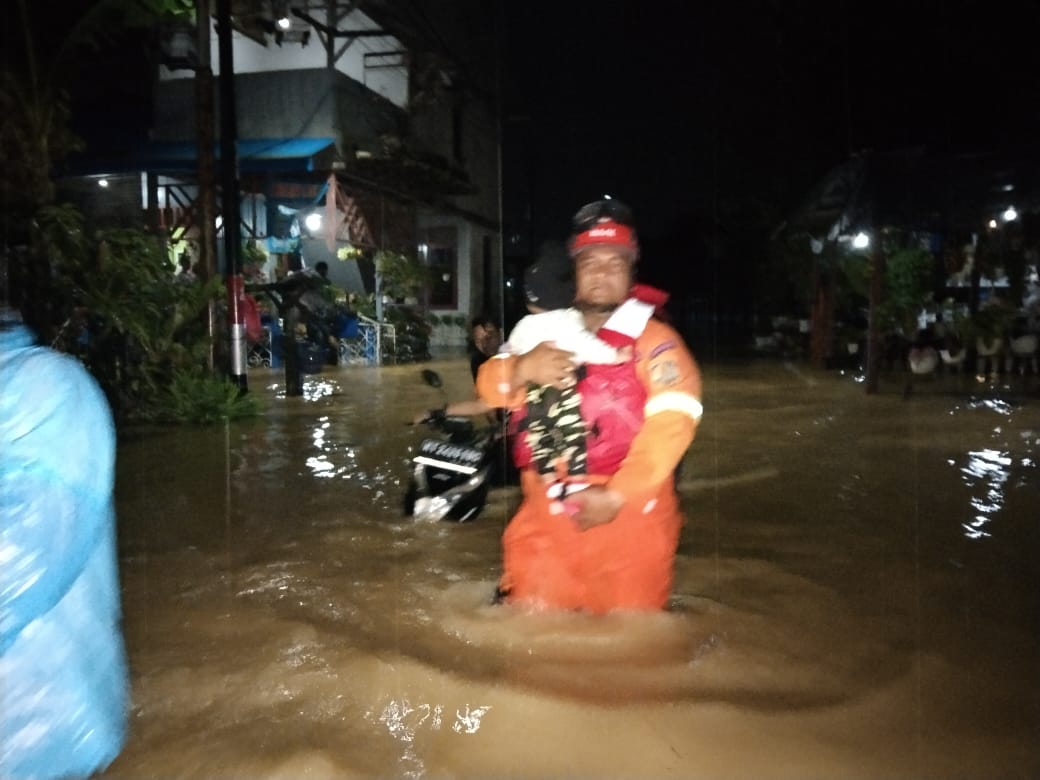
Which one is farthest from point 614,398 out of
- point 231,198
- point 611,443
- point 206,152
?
point 206,152

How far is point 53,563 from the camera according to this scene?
2.22 m

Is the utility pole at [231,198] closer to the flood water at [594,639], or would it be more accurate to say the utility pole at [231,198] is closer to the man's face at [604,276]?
the flood water at [594,639]

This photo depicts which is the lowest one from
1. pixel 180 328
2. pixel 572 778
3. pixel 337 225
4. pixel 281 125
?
pixel 572 778

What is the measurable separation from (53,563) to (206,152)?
10531mm

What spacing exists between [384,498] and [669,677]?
3672 millimetres

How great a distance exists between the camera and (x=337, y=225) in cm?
1705

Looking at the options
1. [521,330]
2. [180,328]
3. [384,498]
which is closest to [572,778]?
[521,330]

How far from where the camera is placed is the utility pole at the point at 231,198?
1105cm

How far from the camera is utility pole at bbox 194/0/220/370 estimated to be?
37.8 ft

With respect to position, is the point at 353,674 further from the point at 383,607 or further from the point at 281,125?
the point at 281,125

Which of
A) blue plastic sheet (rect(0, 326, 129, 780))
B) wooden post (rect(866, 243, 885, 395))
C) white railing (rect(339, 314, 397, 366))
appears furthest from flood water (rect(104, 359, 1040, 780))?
white railing (rect(339, 314, 397, 366))

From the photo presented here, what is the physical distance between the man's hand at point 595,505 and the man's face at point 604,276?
67cm

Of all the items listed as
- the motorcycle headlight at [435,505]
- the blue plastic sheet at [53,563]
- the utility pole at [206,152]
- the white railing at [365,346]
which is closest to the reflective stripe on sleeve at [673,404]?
the blue plastic sheet at [53,563]

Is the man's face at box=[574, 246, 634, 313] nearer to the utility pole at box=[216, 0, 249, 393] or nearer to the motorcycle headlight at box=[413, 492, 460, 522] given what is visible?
the motorcycle headlight at box=[413, 492, 460, 522]
